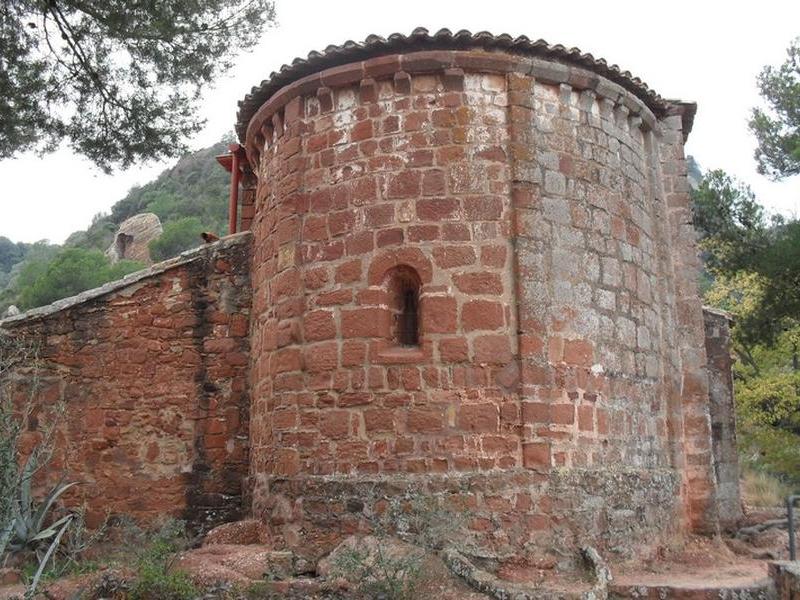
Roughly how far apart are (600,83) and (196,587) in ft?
19.4

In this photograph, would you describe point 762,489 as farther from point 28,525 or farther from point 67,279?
point 67,279

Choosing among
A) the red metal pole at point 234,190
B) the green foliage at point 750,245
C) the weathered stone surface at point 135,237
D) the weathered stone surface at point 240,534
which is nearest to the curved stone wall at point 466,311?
the weathered stone surface at point 240,534

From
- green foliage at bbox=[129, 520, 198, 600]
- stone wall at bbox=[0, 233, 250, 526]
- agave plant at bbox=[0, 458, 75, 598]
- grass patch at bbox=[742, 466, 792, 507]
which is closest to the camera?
green foliage at bbox=[129, 520, 198, 600]

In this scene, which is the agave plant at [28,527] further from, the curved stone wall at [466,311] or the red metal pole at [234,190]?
the red metal pole at [234,190]

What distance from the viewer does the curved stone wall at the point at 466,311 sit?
6.88m

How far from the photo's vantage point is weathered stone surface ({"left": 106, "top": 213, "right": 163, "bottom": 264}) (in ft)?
134

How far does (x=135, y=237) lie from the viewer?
4100cm

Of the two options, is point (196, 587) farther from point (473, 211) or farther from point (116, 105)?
point (116, 105)

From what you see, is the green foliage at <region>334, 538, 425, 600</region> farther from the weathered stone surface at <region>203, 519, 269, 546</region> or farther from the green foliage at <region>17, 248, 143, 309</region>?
the green foliage at <region>17, 248, 143, 309</region>

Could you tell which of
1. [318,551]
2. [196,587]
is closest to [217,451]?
[318,551]

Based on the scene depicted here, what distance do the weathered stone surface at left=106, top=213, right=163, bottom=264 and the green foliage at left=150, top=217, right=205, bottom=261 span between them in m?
1.79

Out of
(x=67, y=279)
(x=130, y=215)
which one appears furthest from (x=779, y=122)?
(x=130, y=215)

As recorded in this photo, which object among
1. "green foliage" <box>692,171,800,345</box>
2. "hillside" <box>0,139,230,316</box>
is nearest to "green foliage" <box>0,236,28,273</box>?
"hillside" <box>0,139,230,316</box>

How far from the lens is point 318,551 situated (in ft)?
23.0
